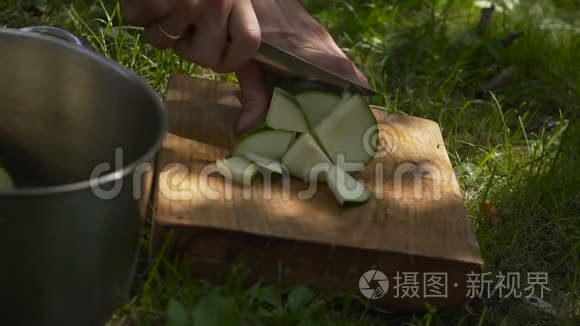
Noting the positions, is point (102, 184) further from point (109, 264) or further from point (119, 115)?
point (119, 115)

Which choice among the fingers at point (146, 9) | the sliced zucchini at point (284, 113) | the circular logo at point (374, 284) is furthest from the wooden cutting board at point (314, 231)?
the fingers at point (146, 9)

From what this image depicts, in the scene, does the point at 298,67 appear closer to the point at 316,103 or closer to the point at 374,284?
the point at 316,103

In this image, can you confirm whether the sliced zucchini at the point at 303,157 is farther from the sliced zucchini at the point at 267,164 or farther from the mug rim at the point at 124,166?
the mug rim at the point at 124,166

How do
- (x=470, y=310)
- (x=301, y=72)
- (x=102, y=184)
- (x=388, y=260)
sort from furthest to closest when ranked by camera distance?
(x=301, y=72) < (x=470, y=310) < (x=388, y=260) < (x=102, y=184)

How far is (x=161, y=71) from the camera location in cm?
246

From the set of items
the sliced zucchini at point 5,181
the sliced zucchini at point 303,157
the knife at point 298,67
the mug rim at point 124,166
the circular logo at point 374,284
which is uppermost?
the mug rim at point 124,166

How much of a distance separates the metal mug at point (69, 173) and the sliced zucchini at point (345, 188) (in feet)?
1.35

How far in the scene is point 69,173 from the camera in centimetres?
192

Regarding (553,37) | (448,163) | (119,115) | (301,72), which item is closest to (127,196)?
(119,115)

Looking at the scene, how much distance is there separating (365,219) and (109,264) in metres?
0.55

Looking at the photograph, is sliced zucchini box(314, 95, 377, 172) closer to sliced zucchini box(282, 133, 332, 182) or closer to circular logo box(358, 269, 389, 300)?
sliced zucchini box(282, 133, 332, 182)

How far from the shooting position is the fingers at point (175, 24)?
188 centimetres

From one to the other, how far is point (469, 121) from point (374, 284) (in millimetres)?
988

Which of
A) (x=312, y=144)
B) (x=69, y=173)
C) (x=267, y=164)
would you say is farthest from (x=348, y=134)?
(x=69, y=173)
